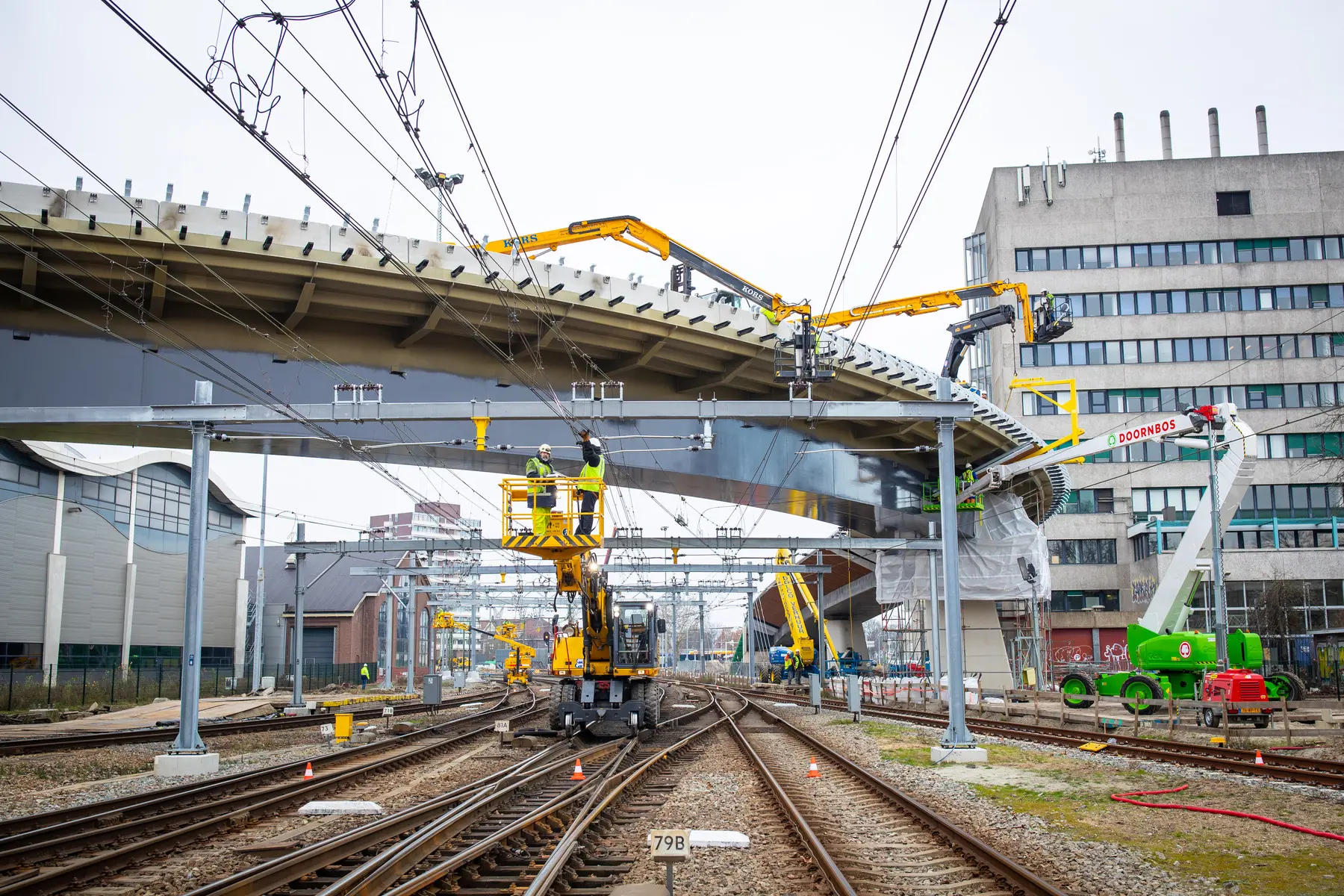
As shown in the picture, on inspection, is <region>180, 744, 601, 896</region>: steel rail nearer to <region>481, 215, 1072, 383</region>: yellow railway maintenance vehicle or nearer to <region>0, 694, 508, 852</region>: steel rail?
<region>0, 694, 508, 852</region>: steel rail

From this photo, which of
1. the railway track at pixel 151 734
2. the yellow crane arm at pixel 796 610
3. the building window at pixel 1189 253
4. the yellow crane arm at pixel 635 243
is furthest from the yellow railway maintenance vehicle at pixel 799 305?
the building window at pixel 1189 253

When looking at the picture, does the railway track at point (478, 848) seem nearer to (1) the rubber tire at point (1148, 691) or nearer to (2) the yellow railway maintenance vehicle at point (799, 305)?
(2) the yellow railway maintenance vehicle at point (799, 305)

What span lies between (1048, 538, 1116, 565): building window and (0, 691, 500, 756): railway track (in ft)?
136

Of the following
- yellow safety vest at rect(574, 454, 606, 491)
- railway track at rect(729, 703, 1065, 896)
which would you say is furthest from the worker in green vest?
railway track at rect(729, 703, 1065, 896)

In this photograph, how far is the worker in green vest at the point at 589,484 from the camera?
18125mm

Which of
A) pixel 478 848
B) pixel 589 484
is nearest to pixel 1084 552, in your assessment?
pixel 589 484

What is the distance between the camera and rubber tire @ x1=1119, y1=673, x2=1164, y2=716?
24750 mm

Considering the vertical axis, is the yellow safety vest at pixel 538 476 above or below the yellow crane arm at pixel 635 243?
below

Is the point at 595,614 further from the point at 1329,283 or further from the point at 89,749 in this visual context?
the point at 1329,283

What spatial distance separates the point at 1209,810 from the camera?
11.3m

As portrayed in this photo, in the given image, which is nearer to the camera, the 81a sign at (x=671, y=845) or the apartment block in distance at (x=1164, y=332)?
the 81a sign at (x=671, y=845)

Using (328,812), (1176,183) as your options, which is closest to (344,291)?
(328,812)

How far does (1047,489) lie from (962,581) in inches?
206

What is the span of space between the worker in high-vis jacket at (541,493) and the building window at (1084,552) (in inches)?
1909
